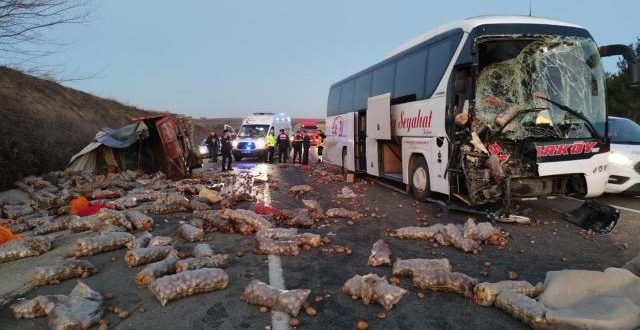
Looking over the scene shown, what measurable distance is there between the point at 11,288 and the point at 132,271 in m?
1.27

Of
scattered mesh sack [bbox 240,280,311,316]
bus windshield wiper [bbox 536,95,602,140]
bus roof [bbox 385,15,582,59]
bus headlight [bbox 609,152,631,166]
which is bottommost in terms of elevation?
scattered mesh sack [bbox 240,280,311,316]

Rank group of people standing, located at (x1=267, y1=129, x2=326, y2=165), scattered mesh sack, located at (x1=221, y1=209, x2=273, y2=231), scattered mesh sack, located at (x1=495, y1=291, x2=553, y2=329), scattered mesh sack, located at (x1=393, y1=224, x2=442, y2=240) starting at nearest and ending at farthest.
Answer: scattered mesh sack, located at (x1=495, y1=291, x2=553, y2=329) → scattered mesh sack, located at (x1=393, y1=224, x2=442, y2=240) → scattered mesh sack, located at (x1=221, y1=209, x2=273, y2=231) → group of people standing, located at (x1=267, y1=129, x2=326, y2=165)

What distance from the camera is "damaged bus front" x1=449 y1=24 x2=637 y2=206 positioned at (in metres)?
7.91

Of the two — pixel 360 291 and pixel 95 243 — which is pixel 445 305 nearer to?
pixel 360 291

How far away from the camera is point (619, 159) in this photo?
971 centimetres

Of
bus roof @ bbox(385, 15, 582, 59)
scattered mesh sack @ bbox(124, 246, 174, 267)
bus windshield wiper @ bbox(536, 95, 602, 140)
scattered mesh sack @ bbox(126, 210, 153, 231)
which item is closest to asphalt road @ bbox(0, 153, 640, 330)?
scattered mesh sack @ bbox(124, 246, 174, 267)

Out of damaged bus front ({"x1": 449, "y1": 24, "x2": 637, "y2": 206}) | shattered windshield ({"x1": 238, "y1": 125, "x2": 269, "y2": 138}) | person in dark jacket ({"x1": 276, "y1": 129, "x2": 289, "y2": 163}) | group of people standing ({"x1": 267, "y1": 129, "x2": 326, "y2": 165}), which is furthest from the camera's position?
shattered windshield ({"x1": 238, "y1": 125, "x2": 269, "y2": 138})

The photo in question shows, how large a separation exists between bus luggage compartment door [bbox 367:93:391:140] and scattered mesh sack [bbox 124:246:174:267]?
711 centimetres

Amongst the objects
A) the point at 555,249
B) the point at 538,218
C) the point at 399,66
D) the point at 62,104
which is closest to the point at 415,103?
the point at 399,66

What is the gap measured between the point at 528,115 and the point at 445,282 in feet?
14.9

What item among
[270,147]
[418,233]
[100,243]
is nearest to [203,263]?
[100,243]

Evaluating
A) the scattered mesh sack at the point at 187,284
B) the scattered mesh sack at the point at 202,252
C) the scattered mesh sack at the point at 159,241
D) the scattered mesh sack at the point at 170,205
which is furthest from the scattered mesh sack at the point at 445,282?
the scattered mesh sack at the point at 170,205

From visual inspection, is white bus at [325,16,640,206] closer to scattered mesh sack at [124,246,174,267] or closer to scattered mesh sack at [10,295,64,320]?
scattered mesh sack at [124,246,174,267]

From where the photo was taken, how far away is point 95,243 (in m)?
6.44
